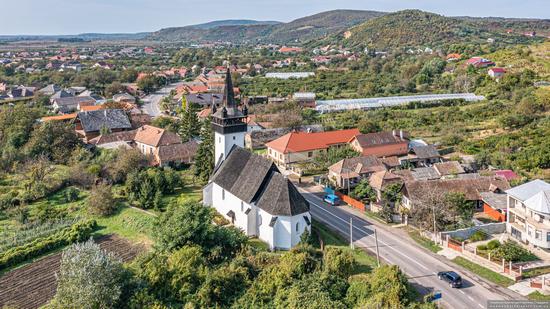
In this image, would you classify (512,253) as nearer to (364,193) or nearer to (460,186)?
(460,186)

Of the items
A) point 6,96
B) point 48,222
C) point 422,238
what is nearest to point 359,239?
point 422,238

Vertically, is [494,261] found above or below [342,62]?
below

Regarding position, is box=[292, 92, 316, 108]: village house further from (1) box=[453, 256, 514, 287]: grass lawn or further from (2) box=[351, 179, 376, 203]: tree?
(1) box=[453, 256, 514, 287]: grass lawn

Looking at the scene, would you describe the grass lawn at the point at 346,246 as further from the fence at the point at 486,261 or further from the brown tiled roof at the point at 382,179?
the brown tiled roof at the point at 382,179

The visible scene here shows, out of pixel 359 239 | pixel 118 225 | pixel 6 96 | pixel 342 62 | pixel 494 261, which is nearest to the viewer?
pixel 494 261

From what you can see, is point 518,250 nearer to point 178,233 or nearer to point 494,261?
point 494,261

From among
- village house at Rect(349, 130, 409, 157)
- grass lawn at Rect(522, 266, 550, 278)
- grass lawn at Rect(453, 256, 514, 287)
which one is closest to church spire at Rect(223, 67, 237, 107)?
village house at Rect(349, 130, 409, 157)
